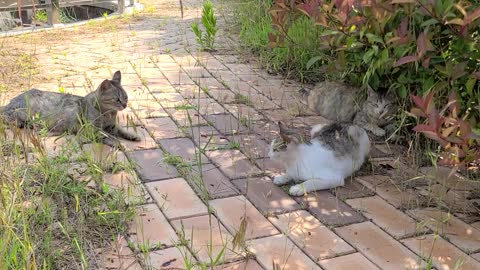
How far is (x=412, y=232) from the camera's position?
9.43ft

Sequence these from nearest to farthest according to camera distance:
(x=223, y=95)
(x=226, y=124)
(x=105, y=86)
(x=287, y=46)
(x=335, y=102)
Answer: (x=105, y=86), (x=226, y=124), (x=335, y=102), (x=223, y=95), (x=287, y=46)

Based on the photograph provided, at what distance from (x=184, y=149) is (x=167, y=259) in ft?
4.37

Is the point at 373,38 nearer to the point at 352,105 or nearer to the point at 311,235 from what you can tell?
the point at 311,235

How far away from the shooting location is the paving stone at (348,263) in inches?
101

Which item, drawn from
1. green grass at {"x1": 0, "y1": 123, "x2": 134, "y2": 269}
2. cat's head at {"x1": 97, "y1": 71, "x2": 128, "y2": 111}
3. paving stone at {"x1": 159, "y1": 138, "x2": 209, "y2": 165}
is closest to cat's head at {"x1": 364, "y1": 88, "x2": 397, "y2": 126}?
paving stone at {"x1": 159, "y1": 138, "x2": 209, "y2": 165}

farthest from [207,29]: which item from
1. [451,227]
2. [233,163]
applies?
[451,227]

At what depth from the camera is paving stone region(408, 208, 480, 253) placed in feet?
9.15

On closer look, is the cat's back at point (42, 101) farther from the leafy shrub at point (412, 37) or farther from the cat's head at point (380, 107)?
the cat's head at point (380, 107)

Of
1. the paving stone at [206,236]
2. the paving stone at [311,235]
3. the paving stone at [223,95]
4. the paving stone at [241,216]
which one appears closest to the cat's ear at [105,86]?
the paving stone at [223,95]

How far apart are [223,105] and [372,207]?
1.89m

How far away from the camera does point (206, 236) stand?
2758 mm

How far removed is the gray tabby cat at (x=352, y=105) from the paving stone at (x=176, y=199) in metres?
1.79

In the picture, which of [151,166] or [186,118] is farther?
[186,118]

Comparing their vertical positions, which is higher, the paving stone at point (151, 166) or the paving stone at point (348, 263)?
the paving stone at point (151, 166)
